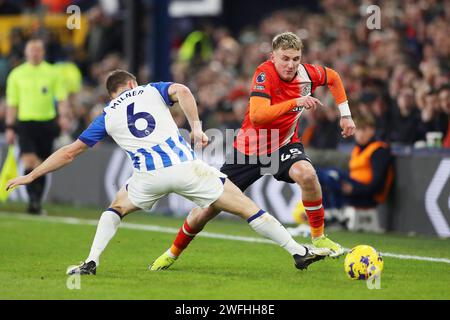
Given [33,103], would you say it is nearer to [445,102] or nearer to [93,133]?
[445,102]

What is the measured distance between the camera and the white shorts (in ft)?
30.5

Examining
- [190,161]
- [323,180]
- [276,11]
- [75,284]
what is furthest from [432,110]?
[276,11]

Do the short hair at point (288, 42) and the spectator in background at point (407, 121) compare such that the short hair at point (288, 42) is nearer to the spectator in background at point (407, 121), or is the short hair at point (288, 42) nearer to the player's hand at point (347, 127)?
the player's hand at point (347, 127)

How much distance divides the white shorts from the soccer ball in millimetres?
1267

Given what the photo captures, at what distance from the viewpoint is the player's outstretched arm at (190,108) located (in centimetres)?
908

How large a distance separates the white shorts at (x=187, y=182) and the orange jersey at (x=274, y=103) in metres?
0.93

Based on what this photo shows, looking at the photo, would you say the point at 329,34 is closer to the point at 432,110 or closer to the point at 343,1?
the point at 343,1

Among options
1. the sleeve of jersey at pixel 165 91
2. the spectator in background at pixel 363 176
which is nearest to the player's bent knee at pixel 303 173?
the sleeve of jersey at pixel 165 91

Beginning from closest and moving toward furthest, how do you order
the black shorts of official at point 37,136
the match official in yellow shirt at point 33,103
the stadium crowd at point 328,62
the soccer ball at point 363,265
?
the soccer ball at point 363,265
the stadium crowd at point 328,62
the match official in yellow shirt at point 33,103
the black shorts of official at point 37,136

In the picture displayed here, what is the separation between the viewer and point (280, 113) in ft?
32.2

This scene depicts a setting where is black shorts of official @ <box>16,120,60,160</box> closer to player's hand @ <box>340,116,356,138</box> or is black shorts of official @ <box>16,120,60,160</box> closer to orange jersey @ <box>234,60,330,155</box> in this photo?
orange jersey @ <box>234,60,330,155</box>

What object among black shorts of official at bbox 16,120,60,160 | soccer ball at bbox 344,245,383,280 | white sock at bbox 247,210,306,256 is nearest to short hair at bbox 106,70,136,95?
white sock at bbox 247,210,306,256

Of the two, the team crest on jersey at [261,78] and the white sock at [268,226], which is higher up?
the team crest on jersey at [261,78]
